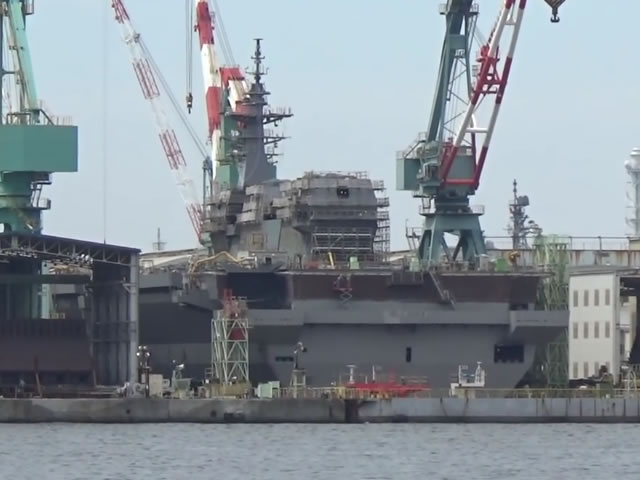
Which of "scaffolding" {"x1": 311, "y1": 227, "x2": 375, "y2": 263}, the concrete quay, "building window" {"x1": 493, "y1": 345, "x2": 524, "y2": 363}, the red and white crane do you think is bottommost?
the concrete quay

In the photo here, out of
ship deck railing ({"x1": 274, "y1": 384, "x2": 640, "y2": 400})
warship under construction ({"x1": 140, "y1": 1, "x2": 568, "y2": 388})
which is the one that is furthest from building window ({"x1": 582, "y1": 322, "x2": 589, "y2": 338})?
ship deck railing ({"x1": 274, "y1": 384, "x2": 640, "y2": 400})

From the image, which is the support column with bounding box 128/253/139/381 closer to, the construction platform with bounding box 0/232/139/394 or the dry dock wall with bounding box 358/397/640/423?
the construction platform with bounding box 0/232/139/394

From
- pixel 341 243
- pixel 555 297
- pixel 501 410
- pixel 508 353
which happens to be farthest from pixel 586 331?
pixel 501 410

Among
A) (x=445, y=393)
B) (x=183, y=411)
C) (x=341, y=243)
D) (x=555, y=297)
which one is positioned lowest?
(x=183, y=411)

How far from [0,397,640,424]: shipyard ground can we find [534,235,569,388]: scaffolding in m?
14.1

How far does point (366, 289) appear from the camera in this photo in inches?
4875

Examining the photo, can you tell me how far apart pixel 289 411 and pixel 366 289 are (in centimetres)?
1272

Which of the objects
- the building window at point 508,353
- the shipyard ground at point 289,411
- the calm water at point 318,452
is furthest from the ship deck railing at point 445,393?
the building window at point 508,353

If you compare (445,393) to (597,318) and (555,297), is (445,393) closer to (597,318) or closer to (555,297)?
(555,297)

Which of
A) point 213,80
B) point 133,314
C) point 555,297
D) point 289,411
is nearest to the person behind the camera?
point 289,411

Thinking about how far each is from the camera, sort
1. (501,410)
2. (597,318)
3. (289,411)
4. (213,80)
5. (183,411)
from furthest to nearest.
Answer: (213,80), (597,318), (501,410), (183,411), (289,411)

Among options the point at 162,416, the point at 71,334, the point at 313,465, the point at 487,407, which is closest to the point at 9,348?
the point at 71,334

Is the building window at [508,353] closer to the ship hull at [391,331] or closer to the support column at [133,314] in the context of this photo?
the ship hull at [391,331]

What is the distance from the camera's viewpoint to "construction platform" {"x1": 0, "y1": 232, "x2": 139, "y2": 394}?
395 feet
